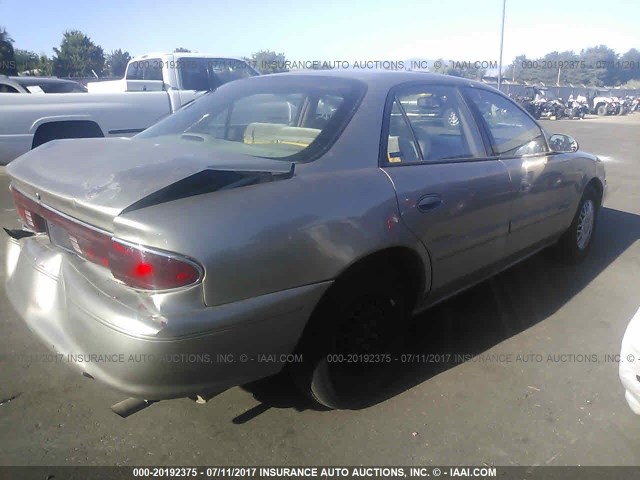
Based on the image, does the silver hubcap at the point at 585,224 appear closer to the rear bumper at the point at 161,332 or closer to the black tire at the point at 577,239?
the black tire at the point at 577,239

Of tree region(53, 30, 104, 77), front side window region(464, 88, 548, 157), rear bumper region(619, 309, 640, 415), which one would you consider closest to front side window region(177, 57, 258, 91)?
front side window region(464, 88, 548, 157)

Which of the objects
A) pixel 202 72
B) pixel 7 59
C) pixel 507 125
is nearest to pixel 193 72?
pixel 202 72

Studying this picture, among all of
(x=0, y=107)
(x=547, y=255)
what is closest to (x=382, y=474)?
(x=547, y=255)

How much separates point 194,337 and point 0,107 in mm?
5658

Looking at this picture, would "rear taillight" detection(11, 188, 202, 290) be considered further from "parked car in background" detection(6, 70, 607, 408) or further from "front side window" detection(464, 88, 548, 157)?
"front side window" detection(464, 88, 548, 157)

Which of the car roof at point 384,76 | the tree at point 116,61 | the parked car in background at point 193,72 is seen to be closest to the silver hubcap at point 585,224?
the car roof at point 384,76

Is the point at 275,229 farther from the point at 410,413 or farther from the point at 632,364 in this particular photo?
the point at 632,364

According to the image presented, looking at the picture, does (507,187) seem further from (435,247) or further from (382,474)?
(382,474)

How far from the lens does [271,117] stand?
2.99 meters

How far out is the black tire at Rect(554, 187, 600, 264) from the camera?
14.5 ft

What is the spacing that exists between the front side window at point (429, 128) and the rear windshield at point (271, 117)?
273 millimetres

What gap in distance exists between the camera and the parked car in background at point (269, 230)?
1935 mm

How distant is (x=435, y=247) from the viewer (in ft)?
9.24

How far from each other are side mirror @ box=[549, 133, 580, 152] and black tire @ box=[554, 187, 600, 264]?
1.51 ft
